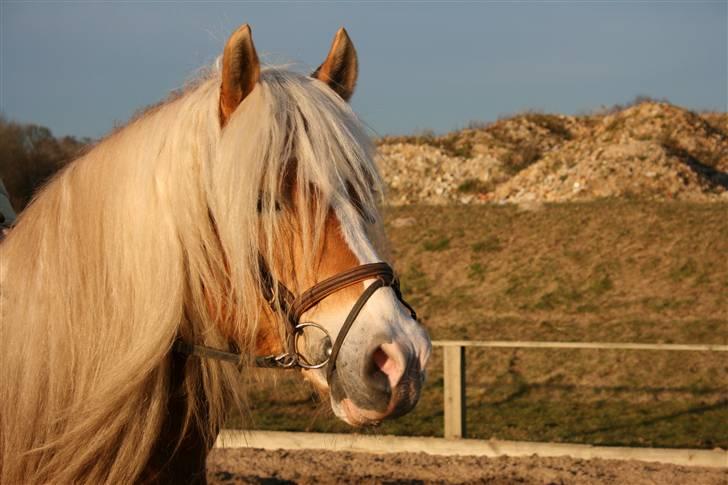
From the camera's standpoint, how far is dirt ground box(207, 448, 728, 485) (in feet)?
19.2

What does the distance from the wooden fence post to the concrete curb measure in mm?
188

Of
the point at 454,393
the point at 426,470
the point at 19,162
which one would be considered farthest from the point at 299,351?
the point at 19,162

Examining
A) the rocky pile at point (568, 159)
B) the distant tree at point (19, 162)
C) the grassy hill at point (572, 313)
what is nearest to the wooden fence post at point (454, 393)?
the grassy hill at point (572, 313)

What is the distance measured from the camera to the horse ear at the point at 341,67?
2.42m

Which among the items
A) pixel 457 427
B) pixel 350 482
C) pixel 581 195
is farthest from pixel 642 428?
pixel 581 195

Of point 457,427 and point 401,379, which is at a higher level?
point 401,379

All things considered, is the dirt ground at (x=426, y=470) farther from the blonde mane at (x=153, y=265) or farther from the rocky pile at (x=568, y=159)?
the rocky pile at (x=568, y=159)

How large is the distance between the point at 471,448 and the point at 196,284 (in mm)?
5456

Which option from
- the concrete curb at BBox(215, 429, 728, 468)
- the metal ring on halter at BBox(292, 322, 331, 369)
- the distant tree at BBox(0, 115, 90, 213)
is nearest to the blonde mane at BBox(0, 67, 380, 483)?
the metal ring on halter at BBox(292, 322, 331, 369)

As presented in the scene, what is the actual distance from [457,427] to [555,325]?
588cm

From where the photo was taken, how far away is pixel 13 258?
2295mm

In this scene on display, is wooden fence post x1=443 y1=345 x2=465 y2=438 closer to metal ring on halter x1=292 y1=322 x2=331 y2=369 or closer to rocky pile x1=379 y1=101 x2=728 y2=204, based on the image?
metal ring on halter x1=292 y1=322 x2=331 y2=369

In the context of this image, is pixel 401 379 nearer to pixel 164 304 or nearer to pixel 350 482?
pixel 164 304

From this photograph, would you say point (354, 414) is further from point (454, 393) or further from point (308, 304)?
point (454, 393)
